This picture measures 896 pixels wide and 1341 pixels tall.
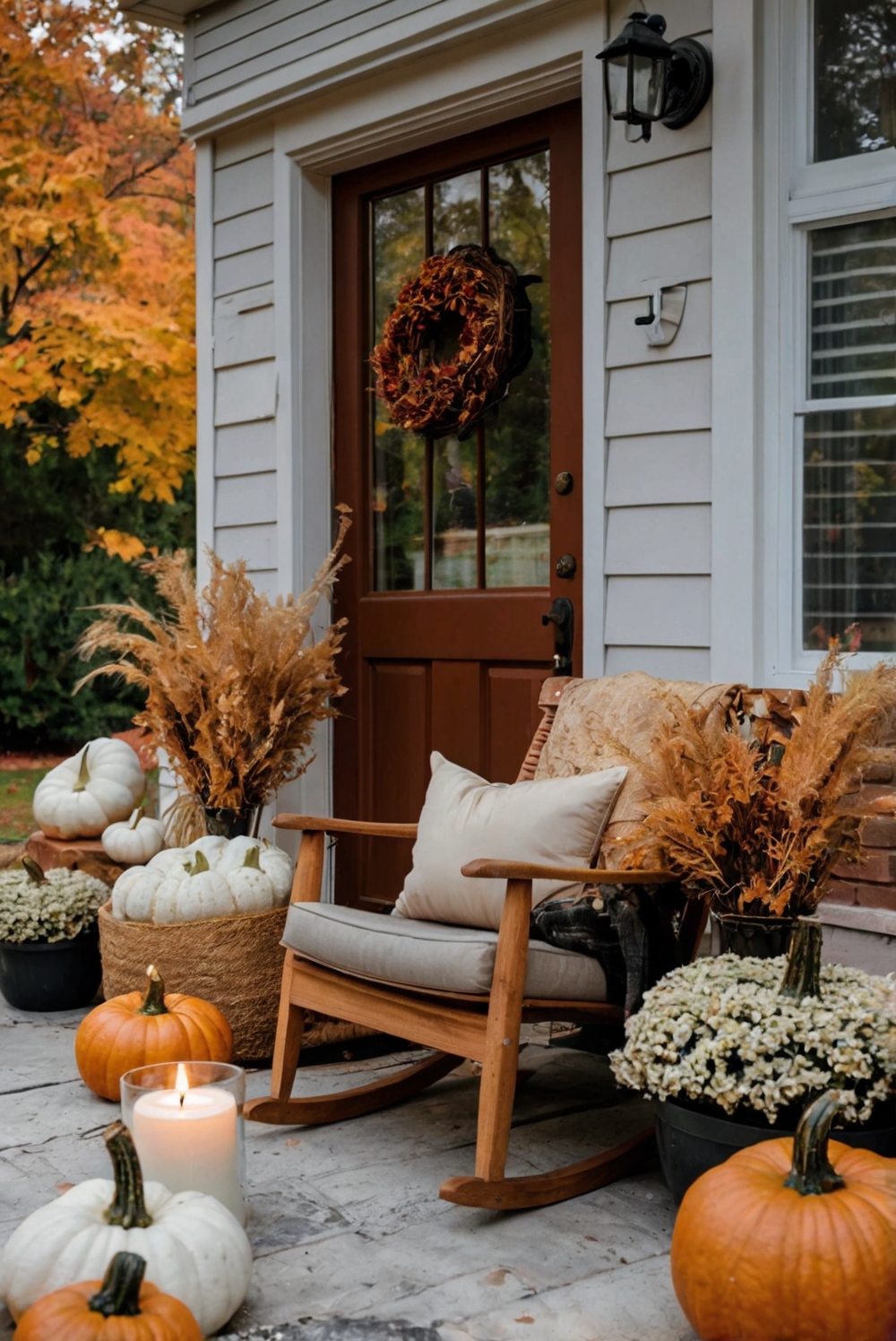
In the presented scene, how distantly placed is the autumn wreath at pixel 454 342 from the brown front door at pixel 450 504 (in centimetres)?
5

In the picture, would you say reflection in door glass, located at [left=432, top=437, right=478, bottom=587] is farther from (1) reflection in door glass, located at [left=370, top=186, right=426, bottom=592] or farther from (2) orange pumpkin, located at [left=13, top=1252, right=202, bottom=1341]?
(2) orange pumpkin, located at [left=13, top=1252, right=202, bottom=1341]

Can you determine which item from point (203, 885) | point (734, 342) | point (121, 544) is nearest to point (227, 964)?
point (203, 885)

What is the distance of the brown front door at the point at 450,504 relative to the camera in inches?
139

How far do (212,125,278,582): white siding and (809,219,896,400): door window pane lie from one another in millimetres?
1780

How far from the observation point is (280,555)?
4203 mm

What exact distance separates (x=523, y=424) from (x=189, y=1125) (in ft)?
7.19

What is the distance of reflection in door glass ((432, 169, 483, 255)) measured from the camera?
379 centimetres

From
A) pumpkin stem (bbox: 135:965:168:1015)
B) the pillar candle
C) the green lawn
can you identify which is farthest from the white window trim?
the green lawn

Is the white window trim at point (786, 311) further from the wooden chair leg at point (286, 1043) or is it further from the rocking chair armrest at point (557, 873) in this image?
the wooden chair leg at point (286, 1043)

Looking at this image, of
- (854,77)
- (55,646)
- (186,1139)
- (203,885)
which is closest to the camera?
(186,1139)

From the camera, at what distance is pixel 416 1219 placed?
7.45 feet

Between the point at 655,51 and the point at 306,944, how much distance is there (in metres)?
2.02

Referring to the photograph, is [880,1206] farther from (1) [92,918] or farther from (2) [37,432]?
(2) [37,432]

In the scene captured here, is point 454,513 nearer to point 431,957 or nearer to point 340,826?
point 340,826
